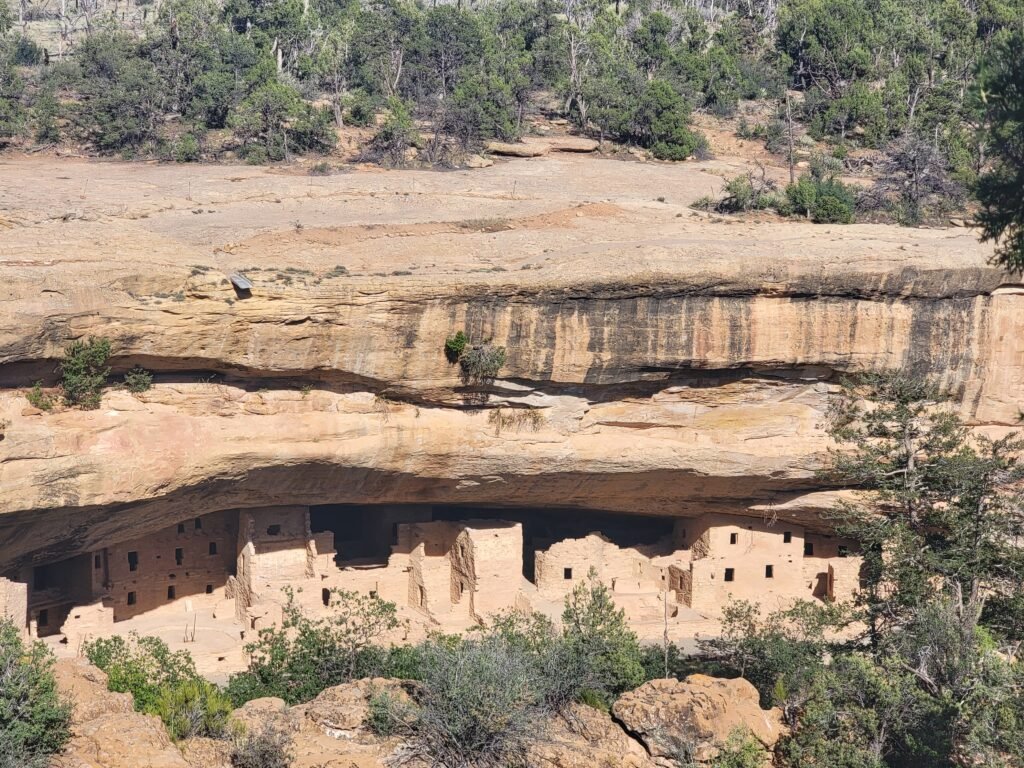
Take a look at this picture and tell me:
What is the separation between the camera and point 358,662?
2453cm

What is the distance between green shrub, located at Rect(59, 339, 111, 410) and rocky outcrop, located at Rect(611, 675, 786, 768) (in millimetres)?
9320

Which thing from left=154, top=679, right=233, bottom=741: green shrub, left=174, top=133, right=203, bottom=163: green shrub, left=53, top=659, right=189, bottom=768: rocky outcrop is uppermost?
left=174, top=133, right=203, bottom=163: green shrub

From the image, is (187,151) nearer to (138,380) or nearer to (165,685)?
(138,380)

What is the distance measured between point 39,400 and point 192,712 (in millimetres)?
5657

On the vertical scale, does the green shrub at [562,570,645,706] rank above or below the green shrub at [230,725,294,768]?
below

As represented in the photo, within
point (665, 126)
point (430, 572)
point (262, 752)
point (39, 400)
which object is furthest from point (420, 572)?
point (665, 126)

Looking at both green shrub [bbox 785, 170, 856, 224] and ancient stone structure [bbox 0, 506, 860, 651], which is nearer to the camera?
ancient stone structure [bbox 0, 506, 860, 651]

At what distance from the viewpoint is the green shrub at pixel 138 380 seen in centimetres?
2400

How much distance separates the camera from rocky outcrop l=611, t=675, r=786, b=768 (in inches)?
834

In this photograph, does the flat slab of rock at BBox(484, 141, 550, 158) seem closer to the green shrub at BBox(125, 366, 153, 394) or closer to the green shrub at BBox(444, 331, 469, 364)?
the green shrub at BBox(444, 331, 469, 364)

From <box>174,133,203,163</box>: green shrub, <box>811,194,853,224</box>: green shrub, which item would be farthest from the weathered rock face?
<box>174,133,203,163</box>: green shrub

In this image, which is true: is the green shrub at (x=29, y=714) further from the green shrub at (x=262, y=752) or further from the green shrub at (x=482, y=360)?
the green shrub at (x=482, y=360)

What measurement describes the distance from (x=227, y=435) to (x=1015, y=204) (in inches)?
492

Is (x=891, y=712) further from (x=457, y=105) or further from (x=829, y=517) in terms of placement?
(x=457, y=105)
